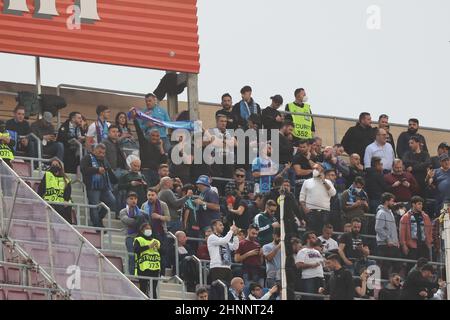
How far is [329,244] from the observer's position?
33.6 m

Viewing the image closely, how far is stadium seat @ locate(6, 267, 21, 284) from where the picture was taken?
104ft

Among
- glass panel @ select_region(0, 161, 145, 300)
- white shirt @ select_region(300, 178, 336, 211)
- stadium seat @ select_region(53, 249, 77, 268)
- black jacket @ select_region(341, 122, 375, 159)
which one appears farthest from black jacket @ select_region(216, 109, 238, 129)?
stadium seat @ select_region(53, 249, 77, 268)

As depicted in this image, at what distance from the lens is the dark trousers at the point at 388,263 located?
1313 inches

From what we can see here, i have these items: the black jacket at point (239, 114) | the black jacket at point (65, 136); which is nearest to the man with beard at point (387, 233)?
the black jacket at point (239, 114)

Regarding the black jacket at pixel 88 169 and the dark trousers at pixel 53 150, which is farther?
the dark trousers at pixel 53 150

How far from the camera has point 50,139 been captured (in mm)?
35406

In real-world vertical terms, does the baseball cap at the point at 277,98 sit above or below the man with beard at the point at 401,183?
above

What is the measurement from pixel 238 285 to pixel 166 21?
8.39 meters

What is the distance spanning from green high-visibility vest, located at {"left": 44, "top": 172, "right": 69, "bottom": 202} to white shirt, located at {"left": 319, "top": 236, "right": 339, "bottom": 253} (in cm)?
391

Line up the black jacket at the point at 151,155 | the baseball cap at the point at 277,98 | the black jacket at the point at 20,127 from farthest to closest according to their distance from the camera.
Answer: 1. the baseball cap at the point at 277,98
2. the black jacket at the point at 151,155
3. the black jacket at the point at 20,127

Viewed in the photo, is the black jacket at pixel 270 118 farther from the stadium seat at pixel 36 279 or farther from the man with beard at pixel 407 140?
the stadium seat at pixel 36 279

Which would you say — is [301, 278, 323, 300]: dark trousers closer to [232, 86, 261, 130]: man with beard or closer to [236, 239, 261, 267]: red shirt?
[236, 239, 261, 267]: red shirt

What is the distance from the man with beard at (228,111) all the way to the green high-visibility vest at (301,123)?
159cm

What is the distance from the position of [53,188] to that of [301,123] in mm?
6461
